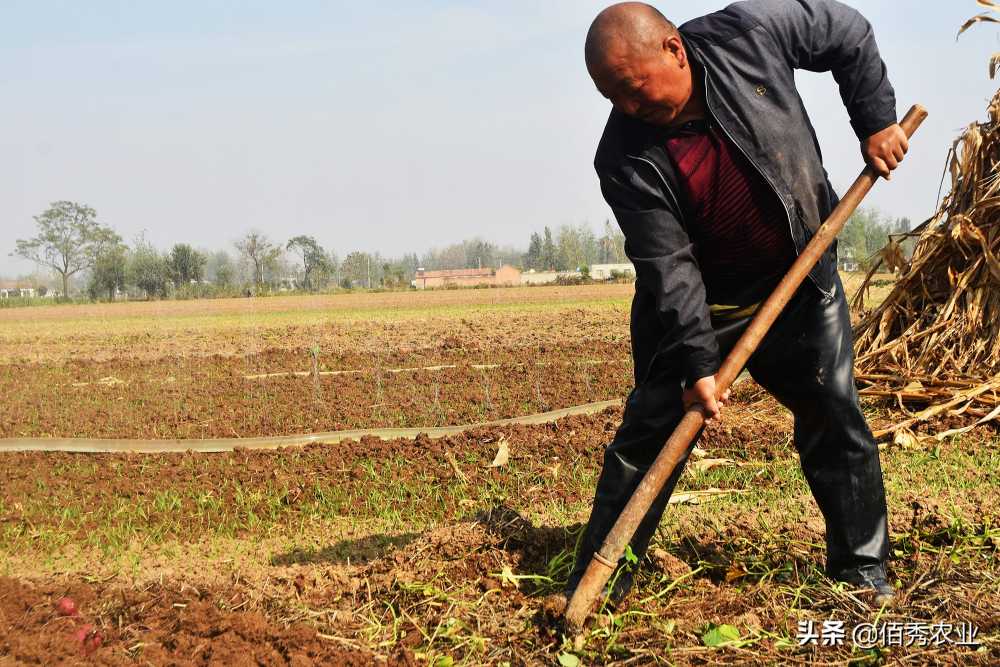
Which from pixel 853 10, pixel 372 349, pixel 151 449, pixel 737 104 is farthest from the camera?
pixel 372 349

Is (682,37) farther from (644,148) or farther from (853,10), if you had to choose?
(853,10)

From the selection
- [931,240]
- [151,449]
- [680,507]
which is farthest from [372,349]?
[680,507]

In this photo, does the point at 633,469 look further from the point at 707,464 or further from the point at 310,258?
the point at 310,258

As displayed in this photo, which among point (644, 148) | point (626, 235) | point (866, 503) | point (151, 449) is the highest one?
point (644, 148)

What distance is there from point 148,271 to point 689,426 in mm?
67519

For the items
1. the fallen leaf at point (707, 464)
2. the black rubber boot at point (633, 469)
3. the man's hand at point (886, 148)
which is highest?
the man's hand at point (886, 148)

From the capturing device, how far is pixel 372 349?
15547 millimetres

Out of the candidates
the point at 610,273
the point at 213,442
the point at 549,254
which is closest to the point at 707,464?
the point at 213,442

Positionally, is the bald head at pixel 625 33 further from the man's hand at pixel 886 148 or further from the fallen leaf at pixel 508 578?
the fallen leaf at pixel 508 578

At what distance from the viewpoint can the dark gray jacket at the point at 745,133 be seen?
280cm

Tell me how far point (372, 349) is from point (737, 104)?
43.1ft

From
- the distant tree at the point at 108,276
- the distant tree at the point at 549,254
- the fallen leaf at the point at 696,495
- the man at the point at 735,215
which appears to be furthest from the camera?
the distant tree at the point at 549,254

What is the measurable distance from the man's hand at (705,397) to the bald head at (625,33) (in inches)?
41.4

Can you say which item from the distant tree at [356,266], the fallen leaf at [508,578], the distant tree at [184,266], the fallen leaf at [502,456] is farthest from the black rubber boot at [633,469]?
the distant tree at [356,266]
